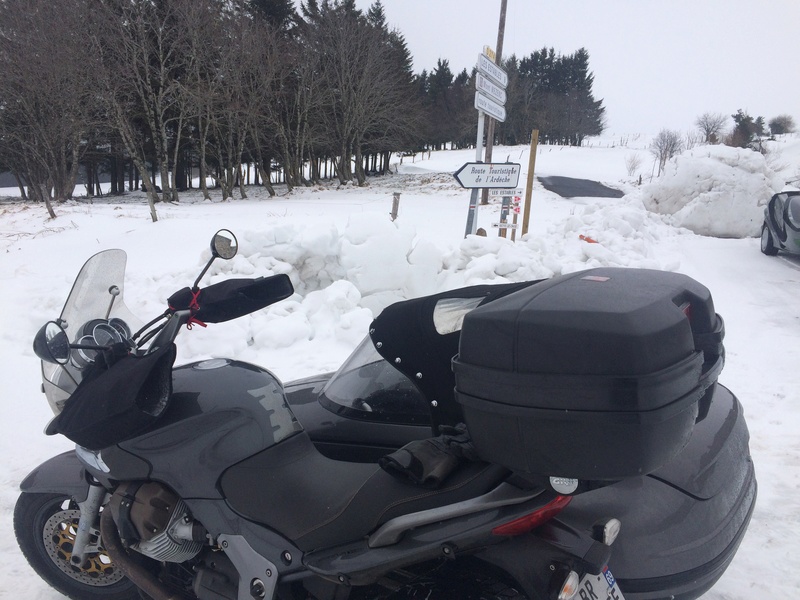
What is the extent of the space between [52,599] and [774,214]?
1120 centimetres

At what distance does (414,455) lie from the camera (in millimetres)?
1674

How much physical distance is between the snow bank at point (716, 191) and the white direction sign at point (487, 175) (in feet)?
24.3

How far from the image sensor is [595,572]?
130cm

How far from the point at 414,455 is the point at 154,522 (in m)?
0.92

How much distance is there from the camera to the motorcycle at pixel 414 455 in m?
1.31

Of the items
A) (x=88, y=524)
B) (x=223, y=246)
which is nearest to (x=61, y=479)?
(x=88, y=524)

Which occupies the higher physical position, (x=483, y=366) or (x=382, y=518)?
(x=483, y=366)

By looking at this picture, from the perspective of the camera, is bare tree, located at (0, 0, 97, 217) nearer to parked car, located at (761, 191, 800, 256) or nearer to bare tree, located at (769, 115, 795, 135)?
parked car, located at (761, 191, 800, 256)

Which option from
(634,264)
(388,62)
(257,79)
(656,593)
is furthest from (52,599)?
(388,62)

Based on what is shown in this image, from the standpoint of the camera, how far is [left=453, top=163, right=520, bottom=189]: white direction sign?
784 cm

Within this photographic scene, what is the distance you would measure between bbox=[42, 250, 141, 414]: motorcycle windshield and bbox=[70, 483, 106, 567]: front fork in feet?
1.13

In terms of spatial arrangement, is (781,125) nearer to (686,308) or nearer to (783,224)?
(783,224)

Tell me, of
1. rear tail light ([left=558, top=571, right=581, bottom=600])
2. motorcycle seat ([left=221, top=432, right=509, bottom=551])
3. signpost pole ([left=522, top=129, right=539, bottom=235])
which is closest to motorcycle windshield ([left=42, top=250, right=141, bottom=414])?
motorcycle seat ([left=221, top=432, right=509, bottom=551])

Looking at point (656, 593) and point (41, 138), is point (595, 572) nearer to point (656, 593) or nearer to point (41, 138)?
point (656, 593)
